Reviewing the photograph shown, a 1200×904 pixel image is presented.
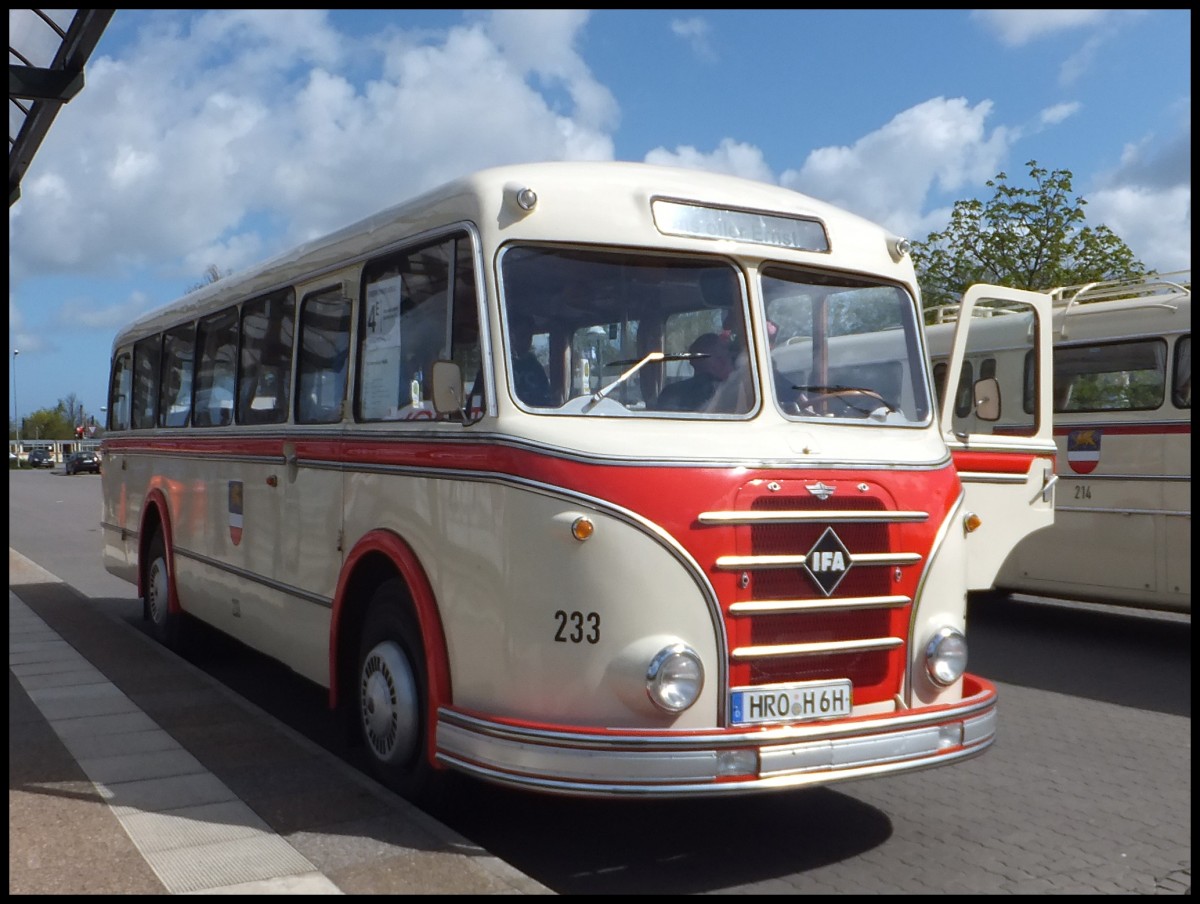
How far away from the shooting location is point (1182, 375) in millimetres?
10656

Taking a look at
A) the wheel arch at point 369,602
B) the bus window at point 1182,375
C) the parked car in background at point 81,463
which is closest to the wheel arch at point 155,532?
the wheel arch at point 369,602

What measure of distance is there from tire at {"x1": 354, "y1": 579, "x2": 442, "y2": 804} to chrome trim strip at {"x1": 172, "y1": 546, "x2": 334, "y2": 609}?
59 cm

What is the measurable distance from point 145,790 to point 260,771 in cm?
54

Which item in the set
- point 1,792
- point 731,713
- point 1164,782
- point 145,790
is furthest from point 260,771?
point 1164,782

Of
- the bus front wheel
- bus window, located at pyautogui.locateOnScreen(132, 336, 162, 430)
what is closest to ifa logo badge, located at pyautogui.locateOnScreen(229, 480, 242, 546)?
the bus front wheel

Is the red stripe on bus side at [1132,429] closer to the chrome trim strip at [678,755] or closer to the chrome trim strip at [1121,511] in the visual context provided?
the chrome trim strip at [1121,511]

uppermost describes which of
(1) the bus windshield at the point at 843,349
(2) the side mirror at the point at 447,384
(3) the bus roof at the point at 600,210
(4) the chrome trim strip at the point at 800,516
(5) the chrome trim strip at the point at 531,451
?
(3) the bus roof at the point at 600,210

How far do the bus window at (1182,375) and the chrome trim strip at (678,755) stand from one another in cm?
628

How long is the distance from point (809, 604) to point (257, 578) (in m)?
4.04

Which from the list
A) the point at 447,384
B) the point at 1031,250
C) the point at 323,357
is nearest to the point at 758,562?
the point at 447,384

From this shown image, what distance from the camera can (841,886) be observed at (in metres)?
5.19

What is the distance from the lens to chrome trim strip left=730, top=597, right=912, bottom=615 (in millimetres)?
5229

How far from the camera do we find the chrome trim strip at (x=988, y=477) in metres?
6.62

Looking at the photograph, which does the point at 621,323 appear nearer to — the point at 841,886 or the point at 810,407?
the point at 810,407
